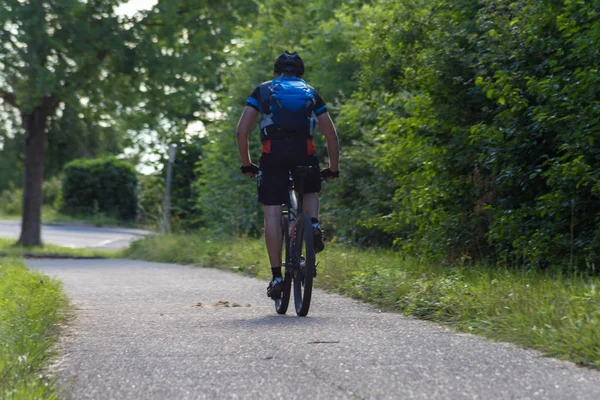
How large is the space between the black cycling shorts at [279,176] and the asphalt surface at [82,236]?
1931 cm

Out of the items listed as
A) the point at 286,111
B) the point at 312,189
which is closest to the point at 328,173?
the point at 312,189

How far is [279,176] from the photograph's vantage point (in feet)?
22.2

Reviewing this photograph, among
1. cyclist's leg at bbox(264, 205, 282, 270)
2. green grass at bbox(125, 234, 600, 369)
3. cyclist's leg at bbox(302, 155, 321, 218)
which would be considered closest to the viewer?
green grass at bbox(125, 234, 600, 369)

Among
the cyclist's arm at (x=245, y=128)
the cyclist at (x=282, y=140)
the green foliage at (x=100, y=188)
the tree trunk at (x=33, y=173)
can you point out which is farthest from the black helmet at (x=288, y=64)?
the green foliage at (x=100, y=188)

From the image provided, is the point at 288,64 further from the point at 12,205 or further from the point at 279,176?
the point at 12,205

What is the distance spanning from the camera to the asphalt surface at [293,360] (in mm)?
3967

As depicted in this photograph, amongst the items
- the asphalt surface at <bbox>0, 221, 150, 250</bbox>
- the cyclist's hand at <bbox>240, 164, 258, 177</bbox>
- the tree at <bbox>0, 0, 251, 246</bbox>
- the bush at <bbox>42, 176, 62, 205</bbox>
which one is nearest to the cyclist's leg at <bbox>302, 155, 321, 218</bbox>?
the cyclist's hand at <bbox>240, 164, 258, 177</bbox>

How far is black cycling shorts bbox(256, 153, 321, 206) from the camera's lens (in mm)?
6656

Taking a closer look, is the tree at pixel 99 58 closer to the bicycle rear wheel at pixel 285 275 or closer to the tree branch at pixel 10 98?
the tree branch at pixel 10 98

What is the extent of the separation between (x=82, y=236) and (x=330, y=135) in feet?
90.2

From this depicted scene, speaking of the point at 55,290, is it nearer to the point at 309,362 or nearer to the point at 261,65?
the point at 309,362

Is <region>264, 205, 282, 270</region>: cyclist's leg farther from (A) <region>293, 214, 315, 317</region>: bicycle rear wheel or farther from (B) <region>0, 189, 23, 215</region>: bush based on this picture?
(B) <region>0, 189, 23, 215</region>: bush

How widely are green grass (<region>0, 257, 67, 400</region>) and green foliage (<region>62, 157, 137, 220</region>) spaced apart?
35929 millimetres

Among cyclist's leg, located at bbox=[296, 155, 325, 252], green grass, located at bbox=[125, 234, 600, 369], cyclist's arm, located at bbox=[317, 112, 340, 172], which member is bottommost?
green grass, located at bbox=[125, 234, 600, 369]
